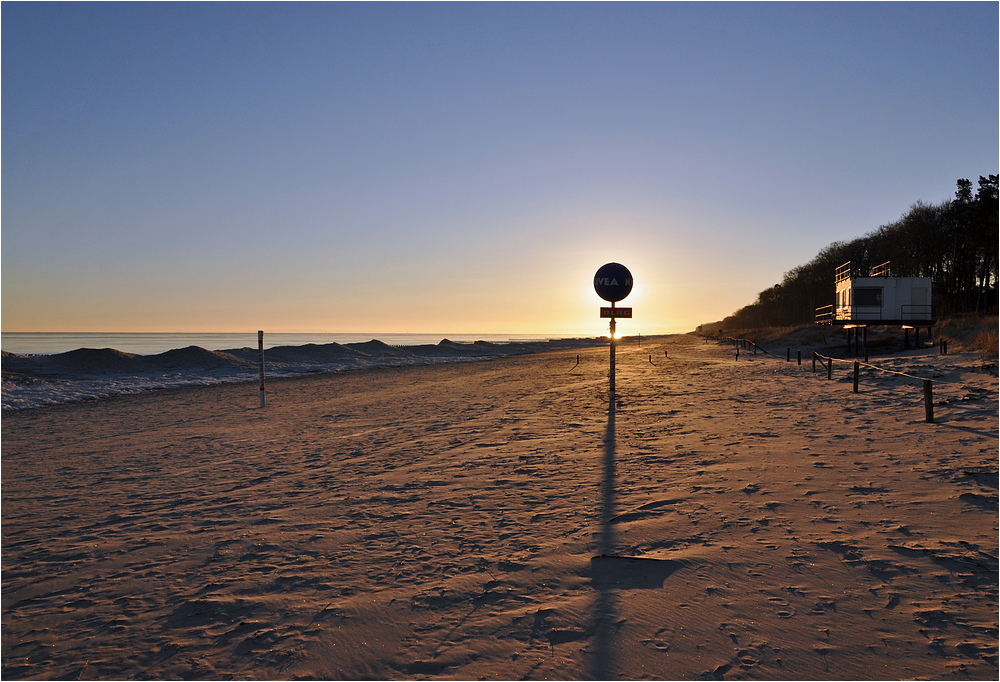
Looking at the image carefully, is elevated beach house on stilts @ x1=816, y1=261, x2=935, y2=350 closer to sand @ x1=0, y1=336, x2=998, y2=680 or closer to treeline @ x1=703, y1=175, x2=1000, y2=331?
treeline @ x1=703, y1=175, x2=1000, y2=331

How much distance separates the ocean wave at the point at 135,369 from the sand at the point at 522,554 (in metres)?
15.8

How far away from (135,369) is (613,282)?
1396 inches

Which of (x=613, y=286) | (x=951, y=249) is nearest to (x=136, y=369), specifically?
(x=613, y=286)

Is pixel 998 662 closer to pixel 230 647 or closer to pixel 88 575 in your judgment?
pixel 230 647

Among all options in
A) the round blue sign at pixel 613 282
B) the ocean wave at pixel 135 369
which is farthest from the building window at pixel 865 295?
the ocean wave at pixel 135 369

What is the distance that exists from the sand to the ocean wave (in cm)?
1584

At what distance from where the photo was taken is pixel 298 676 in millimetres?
3494

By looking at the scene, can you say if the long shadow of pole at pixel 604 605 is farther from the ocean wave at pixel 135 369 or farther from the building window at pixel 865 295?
the building window at pixel 865 295

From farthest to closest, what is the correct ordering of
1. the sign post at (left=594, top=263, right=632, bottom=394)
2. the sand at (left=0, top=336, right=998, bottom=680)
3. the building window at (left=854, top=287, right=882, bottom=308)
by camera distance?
1. the building window at (left=854, top=287, right=882, bottom=308)
2. the sign post at (left=594, top=263, right=632, bottom=394)
3. the sand at (left=0, top=336, right=998, bottom=680)

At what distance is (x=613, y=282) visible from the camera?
1686 centimetres

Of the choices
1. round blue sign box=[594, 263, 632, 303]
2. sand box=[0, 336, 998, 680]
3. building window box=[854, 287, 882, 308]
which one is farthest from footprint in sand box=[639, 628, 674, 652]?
building window box=[854, 287, 882, 308]

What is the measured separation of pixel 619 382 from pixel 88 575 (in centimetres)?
1725

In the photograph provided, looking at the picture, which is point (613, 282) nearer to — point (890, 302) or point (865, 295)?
point (865, 295)

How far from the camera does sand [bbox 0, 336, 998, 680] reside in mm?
3631
